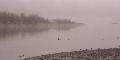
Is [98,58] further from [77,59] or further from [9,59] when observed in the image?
[9,59]

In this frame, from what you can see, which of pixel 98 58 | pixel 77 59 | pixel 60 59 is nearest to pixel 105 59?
pixel 98 58

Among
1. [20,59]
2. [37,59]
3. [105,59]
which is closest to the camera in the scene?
[105,59]

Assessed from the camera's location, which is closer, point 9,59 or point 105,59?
point 105,59

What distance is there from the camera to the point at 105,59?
19344 millimetres

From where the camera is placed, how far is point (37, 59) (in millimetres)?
20594

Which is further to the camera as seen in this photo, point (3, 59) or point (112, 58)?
point (3, 59)

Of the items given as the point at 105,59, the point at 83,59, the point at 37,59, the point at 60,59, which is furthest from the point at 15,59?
the point at 105,59

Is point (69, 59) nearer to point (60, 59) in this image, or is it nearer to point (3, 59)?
point (60, 59)

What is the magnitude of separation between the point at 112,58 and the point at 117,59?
544 millimetres

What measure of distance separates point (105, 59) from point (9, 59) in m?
9.63

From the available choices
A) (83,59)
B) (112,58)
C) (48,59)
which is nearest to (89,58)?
(83,59)

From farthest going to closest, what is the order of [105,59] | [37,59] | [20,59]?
[20,59]
[37,59]
[105,59]

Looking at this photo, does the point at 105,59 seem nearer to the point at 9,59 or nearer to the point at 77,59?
the point at 77,59

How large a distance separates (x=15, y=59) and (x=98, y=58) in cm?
841
